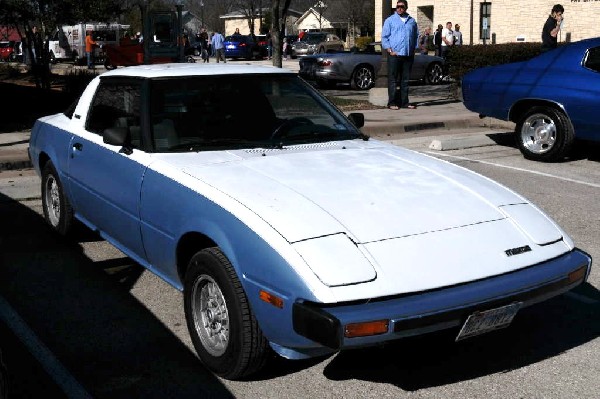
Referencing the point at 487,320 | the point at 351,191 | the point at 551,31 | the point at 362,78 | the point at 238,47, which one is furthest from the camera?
the point at 238,47

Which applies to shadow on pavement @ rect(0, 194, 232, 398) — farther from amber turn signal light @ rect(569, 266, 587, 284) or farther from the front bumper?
amber turn signal light @ rect(569, 266, 587, 284)

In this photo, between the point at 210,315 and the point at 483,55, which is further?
the point at 483,55

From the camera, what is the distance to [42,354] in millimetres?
4172

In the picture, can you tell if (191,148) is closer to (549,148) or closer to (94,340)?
(94,340)

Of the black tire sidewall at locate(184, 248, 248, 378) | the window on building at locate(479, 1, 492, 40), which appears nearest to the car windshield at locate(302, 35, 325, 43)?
the window on building at locate(479, 1, 492, 40)

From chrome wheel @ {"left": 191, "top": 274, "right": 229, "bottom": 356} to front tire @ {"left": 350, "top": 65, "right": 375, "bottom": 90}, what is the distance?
56.1 ft

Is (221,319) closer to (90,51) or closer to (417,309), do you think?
(417,309)

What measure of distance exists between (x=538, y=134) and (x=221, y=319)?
7.04 m

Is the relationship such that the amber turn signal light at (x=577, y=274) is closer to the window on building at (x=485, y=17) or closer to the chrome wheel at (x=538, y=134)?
→ the chrome wheel at (x=538, y=134)

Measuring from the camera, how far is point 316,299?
3.22 m

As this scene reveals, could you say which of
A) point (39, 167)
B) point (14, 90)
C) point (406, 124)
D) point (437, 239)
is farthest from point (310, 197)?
point (14, 90)

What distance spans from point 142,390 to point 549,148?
7.21 metres

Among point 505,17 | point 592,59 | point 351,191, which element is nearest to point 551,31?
point 592,59

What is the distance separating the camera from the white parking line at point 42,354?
3779mm
